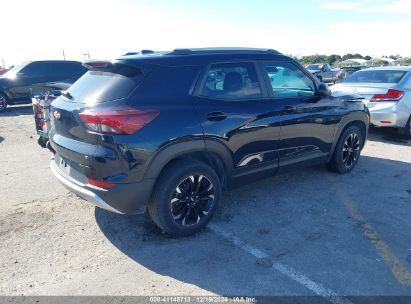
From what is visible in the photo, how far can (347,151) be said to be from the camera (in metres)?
5.51

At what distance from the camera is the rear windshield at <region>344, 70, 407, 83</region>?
785 cm

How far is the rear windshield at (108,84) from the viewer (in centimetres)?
328

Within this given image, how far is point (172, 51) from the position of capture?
12.5ft

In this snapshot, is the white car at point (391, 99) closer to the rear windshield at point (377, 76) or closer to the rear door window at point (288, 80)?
the rear windshield at point (377, 76)

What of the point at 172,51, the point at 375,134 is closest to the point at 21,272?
the point at 172,51

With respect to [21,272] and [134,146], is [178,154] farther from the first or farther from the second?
[21,272]

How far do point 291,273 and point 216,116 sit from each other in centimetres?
165

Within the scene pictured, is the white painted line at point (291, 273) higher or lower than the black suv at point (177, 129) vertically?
lower

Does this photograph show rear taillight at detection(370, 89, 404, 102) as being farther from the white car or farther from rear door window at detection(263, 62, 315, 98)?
rear door window at detection(263, 62, 315, 98)

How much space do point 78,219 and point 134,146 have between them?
1.49 meters

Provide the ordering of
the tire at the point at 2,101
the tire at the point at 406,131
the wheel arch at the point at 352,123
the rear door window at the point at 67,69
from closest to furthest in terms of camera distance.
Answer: the wheel arch at the point at 352,123
the tire at the point at 406,131
the tire at the point at 2,101
the rear door window at the point at 67,69

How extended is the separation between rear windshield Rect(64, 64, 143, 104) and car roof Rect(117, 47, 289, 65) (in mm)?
129

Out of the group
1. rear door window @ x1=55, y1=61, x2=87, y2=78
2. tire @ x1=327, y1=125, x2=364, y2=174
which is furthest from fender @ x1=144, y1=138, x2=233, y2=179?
rear door window @ x1=55, y1=61, x2=87, y2=78

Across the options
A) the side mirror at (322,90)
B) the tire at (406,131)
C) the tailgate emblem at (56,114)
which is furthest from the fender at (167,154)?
the tire at (406,131)
